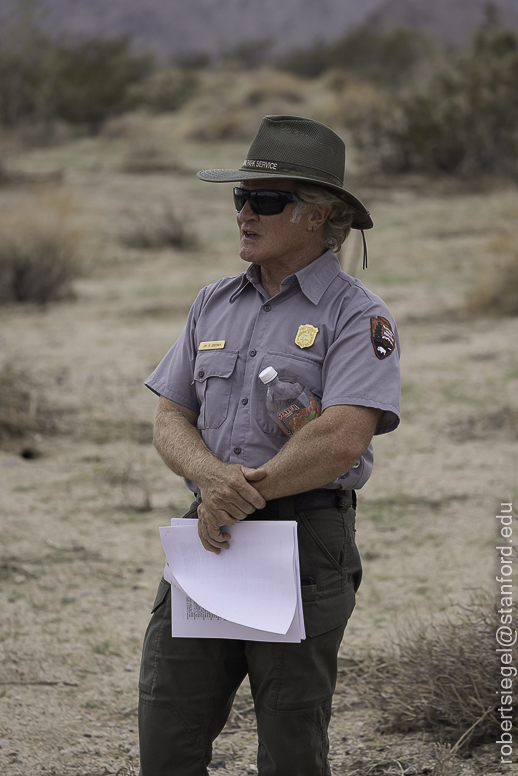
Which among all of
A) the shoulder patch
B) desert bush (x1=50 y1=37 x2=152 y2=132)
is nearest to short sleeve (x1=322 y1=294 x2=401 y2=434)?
the shoulder patch

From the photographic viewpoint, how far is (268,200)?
2.34m

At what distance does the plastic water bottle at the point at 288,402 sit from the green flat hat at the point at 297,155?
0.49 metres

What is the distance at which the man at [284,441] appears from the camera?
2201 mm

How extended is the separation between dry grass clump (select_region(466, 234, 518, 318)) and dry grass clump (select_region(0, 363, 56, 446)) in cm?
476

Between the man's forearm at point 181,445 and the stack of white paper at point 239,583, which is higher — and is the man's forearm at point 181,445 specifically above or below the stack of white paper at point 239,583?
above

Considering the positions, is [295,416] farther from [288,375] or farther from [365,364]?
[365,364]

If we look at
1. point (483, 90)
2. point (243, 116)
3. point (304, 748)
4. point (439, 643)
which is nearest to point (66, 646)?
point (439, 643)

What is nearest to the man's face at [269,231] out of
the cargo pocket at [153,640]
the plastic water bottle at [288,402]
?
the plastic water bottle at [288,402]

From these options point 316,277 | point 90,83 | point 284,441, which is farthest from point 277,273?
point 90,83

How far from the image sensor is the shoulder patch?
2234 mm

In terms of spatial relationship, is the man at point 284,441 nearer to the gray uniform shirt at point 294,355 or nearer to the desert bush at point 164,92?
the gray uniform shirt at point 294,355

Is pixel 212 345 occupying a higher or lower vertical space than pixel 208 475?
higher

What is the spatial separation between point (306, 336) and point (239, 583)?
24.8 inches

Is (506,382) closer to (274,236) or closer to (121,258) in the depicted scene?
(274,236)
